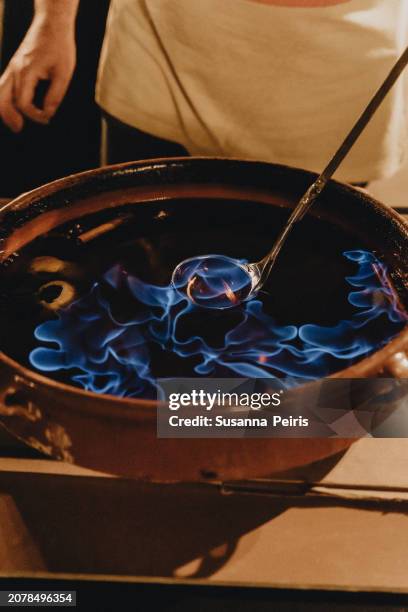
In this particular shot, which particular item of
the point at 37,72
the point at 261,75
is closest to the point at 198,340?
→ the point at 261,75

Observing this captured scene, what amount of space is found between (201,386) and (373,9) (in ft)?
4.00

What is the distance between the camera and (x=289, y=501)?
2.93ft

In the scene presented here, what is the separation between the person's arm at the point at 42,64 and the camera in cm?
152

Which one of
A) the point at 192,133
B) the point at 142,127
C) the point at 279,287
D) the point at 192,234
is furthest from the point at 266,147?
→ the point at 279,287

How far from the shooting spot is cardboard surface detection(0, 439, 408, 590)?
0.84 m

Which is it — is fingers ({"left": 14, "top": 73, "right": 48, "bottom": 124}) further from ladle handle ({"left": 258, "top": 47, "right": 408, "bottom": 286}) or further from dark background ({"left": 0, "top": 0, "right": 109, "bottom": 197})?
ladle handle ({"left": 258, "top": 47, "right": 408, "bottom": 286})

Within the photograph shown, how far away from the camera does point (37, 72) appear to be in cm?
160

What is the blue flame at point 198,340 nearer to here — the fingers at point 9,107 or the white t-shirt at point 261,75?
the white t-shirt at point 261,75

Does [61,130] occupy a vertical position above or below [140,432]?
above

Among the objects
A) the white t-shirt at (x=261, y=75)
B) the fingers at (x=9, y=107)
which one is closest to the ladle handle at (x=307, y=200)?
the white t-shirt at (x=261, y=75)

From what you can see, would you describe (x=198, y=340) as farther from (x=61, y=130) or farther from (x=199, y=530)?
(x=61, y=130)

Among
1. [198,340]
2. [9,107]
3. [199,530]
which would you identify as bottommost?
[199,530]

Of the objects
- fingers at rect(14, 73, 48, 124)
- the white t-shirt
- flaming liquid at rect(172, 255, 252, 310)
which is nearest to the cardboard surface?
flaming liquid at rect(172, 255, 252, 310)

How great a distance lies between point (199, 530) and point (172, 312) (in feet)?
1.24
